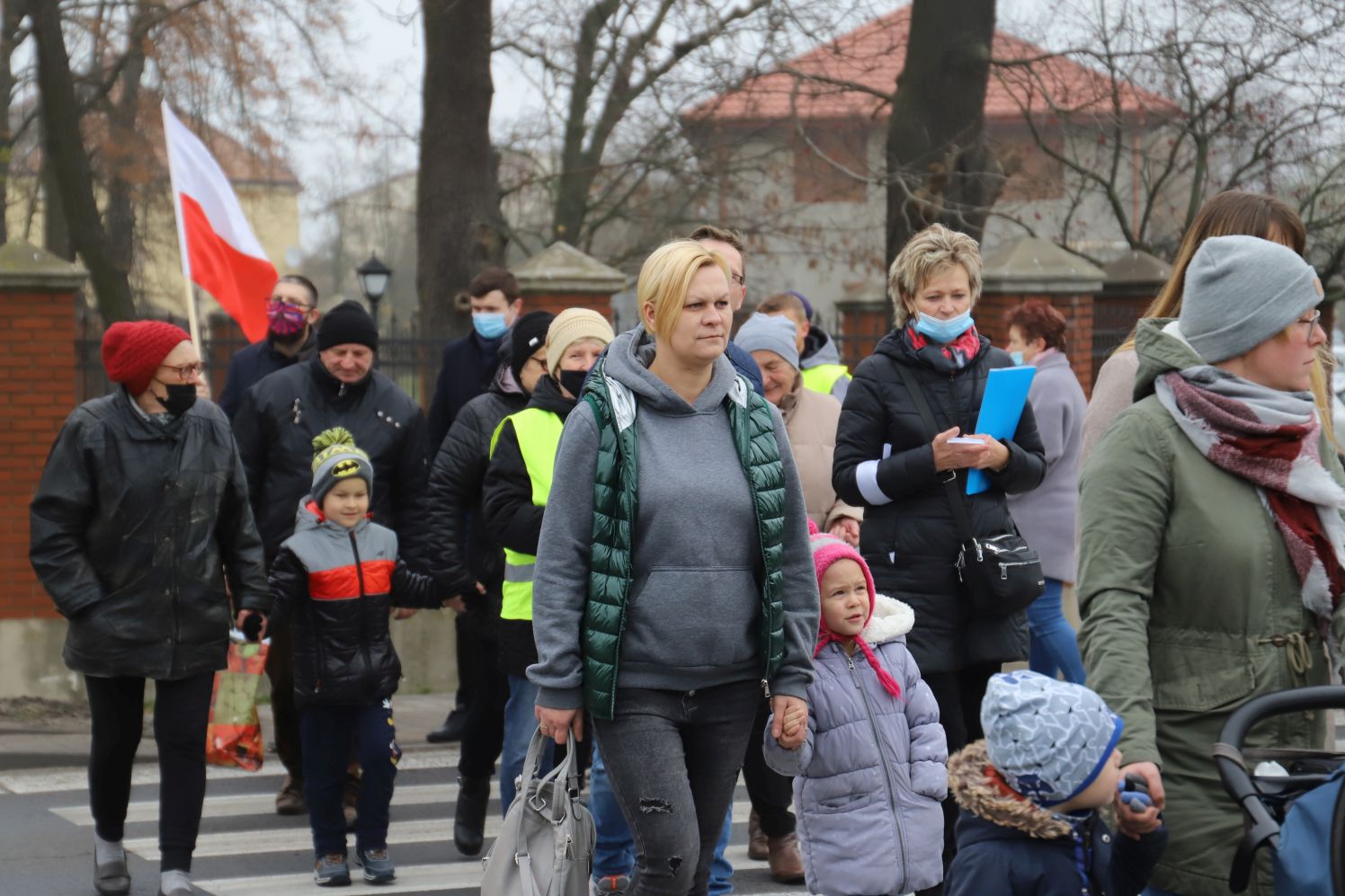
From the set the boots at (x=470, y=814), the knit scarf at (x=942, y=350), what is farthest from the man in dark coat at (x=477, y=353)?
the knit scarf at (x=942, y=350)

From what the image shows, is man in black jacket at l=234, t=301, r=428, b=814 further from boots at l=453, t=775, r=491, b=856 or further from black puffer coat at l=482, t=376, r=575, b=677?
black puffer coat at l=482, t=376, r=575, b=677

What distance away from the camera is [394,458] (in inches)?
300

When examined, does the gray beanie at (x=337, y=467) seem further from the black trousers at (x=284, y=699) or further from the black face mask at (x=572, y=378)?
the black trousers at (x=284, y=699)

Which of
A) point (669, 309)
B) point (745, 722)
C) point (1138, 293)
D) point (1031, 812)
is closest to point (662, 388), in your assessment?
point (669, 309)

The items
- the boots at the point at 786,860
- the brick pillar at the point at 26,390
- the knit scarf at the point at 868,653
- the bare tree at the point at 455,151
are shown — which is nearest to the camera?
the knit scarf at the point at 868,653

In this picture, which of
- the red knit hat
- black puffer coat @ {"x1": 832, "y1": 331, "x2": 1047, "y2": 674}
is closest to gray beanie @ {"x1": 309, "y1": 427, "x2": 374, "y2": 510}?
the red knit hat

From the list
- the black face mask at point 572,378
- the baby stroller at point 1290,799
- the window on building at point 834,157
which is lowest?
the baby stroller at point 1290,799

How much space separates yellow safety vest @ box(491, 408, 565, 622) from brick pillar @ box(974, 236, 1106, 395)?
23.8 ft

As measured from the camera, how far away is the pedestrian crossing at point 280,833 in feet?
22.1

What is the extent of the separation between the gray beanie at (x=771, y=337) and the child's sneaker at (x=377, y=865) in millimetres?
2285

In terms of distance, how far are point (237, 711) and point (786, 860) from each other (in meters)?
2.57

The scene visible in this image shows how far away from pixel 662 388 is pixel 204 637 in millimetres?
2599

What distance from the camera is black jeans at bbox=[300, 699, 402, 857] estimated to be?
6621mm

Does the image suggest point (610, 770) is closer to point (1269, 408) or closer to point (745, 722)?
point (745, 722)
